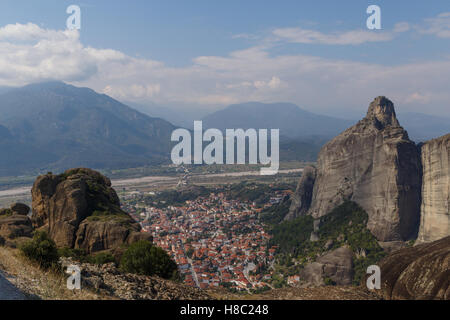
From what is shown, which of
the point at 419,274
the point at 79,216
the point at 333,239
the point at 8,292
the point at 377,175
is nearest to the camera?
the point at 8,292

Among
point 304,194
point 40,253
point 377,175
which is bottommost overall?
point 304,194

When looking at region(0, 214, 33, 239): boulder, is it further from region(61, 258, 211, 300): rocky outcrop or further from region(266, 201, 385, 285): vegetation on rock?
region(266, 201, 385, 285): vegetation on rock

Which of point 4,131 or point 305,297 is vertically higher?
point 4,131

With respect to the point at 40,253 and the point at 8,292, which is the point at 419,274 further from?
the point at 40,253

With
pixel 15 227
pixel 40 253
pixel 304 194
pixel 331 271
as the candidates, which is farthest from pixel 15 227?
pixel 304 194

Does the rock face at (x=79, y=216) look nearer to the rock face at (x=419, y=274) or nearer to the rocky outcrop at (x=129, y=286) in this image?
the rocky outcrop at (x=129, y=286)
